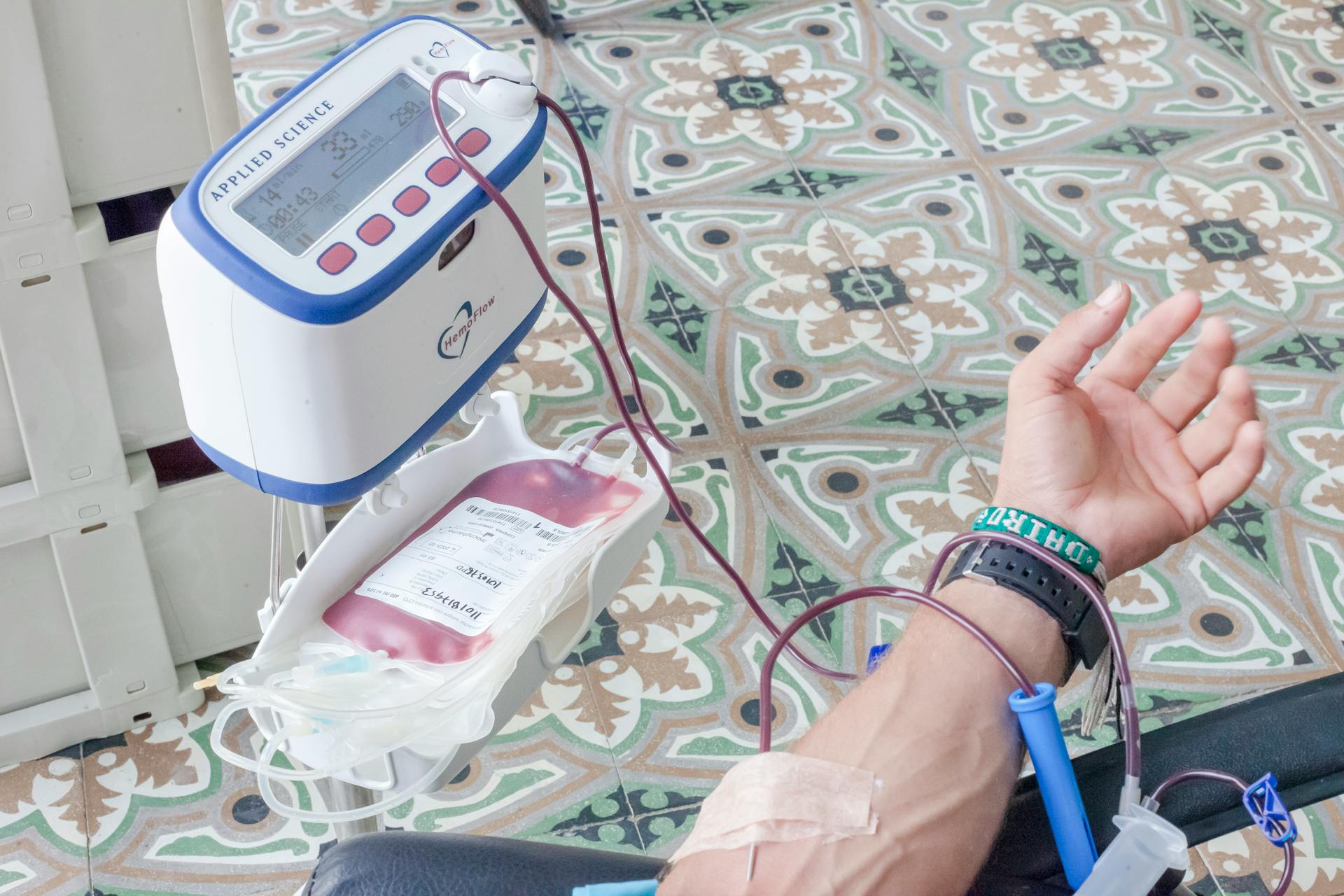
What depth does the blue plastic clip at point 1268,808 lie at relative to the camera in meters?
0.67

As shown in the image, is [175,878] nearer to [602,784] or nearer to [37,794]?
[37,794]

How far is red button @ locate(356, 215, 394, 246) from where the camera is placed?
0.58 m

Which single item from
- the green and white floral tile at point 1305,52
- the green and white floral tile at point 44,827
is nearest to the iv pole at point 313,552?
the green and white floral tile at point 44,827

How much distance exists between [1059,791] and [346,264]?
1.45 feet

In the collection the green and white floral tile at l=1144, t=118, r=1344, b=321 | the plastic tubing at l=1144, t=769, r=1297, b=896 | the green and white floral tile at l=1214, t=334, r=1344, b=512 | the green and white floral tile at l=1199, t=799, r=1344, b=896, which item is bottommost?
the green and white floral tile at l=1199, t=799, r=1344, b=896

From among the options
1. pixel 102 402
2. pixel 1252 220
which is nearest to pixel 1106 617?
pixel 102 402

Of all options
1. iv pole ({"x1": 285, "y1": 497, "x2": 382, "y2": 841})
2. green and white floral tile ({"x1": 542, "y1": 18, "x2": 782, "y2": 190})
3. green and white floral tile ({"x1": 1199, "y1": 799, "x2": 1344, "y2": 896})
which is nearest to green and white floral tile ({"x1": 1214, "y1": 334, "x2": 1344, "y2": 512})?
green and white floral tile ({"x1": 1199, "y1": 799, "x2": 1344, "y2": 896})

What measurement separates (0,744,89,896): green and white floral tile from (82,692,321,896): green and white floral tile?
0.01 m

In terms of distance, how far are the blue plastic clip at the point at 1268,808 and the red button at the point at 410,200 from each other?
52cm

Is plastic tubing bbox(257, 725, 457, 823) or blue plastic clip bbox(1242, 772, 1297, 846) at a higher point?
plastic tubing bbox(257, 725, 457, 823)

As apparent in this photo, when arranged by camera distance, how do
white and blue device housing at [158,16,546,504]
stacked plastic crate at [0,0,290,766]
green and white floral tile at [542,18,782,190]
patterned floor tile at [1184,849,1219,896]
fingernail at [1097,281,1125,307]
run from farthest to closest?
green and white floral tile at [542,18,782,190], patterned floor tile at [1184,849,1219,896], stacked plastic crate at [0,0,290,766], fingernail at [1097,281,1125,307], white and blue device housing at [158,16,546,504]

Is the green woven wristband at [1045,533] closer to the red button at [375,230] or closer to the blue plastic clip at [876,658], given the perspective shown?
the blue plastic clip at [876,658]

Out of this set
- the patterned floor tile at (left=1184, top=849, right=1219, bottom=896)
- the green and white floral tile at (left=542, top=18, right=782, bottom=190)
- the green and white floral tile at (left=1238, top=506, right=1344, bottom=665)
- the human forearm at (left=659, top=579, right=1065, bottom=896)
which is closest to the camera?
the human forearm at (left=659, top=579, right=1065, bottom=896)

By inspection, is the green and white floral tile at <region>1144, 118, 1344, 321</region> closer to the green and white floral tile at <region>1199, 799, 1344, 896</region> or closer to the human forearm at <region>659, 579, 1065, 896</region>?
the green and white floral tile at <region>1199, 799, 1344, 896</region>
